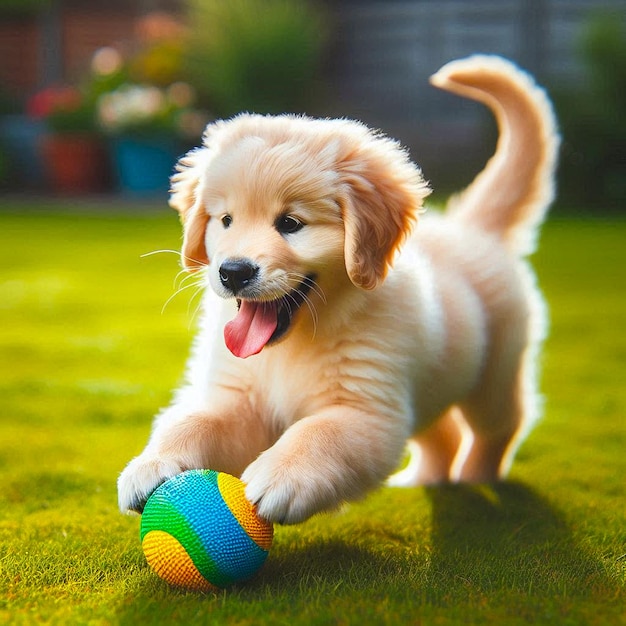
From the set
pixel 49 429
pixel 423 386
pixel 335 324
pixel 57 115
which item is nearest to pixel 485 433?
pixel 423 386

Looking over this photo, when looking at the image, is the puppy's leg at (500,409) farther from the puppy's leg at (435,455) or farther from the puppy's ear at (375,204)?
the puppy's ear at (375,204)

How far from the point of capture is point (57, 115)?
40.1 feet

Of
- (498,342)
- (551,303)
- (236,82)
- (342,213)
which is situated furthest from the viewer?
(236,82)

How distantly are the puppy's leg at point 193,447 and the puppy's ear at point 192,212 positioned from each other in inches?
16.1

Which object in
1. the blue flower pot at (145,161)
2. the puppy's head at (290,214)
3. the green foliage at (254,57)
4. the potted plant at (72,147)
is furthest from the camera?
the green foliage at (254,57)

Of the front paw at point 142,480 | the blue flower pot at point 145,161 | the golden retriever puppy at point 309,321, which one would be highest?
the golden retriever puppy at point 309,321

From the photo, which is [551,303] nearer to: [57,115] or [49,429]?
[49,429]

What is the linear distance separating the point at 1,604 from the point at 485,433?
5.43ft

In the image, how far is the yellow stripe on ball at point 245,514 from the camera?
7.18 ft

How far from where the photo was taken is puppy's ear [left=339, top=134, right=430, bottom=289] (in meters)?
2.39

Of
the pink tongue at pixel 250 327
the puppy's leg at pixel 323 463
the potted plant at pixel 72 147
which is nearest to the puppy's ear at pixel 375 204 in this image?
the pink tongue at pixel 250 327

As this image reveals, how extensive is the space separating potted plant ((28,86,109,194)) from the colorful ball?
10623 millimetres

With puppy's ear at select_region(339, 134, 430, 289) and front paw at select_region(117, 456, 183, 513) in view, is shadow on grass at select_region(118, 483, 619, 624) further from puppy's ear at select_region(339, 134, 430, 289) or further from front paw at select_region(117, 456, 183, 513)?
puppy's ear at select_region(339, 134, 430, 289)

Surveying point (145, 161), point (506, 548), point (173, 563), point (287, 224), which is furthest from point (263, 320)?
point (145, 161)
